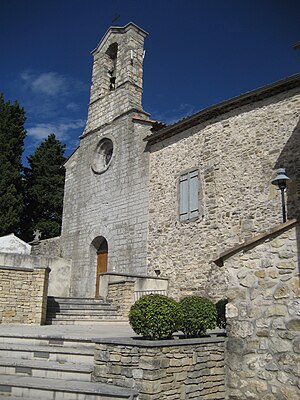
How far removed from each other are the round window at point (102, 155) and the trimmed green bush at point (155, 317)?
1187cm

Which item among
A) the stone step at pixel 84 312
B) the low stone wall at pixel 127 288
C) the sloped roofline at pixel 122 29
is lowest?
the stone step at pixel 84 312

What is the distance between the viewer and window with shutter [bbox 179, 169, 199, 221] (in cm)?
1216

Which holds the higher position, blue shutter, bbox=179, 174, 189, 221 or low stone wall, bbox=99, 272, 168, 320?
blue shutter, bbox=179, 174, 189, 221

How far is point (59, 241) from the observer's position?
58.2ft

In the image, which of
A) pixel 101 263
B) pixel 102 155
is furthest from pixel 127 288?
pixel 102 155

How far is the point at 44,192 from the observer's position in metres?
25.3

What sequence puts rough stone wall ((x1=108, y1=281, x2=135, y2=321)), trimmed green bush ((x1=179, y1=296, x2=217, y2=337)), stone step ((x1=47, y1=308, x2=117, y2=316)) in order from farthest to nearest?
rough stone wall ((x1=108, y1=281, x2=135, y2=321)), stone step ((x1=47, y1=308, x2=117, y2=316)), trimmed green bush ((x1=179, y1=296, x2=217, y2=337))

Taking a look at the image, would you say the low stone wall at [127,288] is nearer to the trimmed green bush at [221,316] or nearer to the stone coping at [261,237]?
the trimmed green bush at [221,316]

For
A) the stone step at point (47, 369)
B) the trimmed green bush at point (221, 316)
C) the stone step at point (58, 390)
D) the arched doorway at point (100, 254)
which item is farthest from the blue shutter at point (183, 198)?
the stone step at point (58, 390)

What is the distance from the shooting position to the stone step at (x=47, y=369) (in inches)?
204

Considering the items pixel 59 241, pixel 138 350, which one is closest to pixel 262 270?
pixel 138 350

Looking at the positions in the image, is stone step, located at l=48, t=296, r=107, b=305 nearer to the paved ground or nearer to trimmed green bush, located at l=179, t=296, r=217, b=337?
the paved ground

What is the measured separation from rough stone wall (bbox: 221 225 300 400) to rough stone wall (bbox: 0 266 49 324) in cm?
598

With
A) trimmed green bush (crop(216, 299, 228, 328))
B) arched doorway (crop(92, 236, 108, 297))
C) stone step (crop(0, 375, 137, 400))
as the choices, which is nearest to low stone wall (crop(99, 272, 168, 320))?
arched doorway (crop(92, 236, 108, 297))
